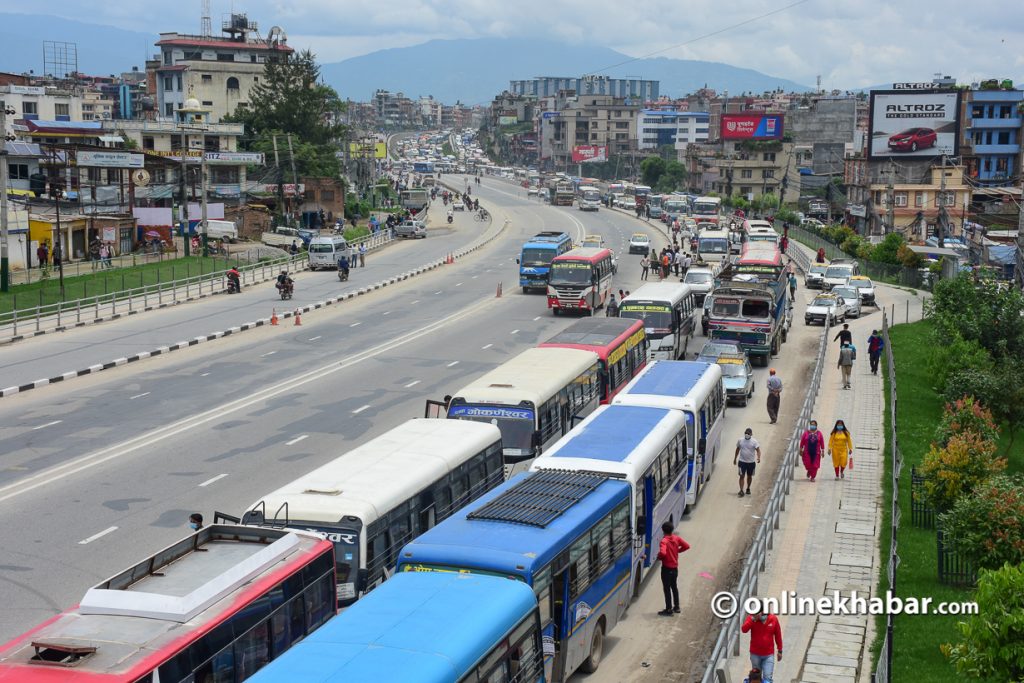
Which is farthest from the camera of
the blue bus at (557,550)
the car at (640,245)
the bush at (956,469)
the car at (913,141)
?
the car at (913,141)

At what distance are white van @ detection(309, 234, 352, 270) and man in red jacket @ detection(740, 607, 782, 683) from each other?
5273cm

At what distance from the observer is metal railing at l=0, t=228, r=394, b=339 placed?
4203 cm

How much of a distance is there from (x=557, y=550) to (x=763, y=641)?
8.13 feet

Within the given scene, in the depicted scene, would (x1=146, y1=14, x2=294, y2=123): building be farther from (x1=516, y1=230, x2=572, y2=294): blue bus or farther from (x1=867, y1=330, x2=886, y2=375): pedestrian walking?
(x1=867, y1=330, x2=886, y2=375): pedestrian walking

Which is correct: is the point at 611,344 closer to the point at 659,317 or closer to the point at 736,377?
the point at 736,377

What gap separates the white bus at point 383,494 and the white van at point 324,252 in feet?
152

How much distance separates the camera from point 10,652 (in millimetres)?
10328

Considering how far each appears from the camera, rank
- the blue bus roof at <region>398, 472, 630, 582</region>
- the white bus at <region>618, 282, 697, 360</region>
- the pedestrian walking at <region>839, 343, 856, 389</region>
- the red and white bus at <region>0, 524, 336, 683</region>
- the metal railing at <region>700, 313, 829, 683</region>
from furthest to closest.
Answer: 1. the white bus at <region>618, 282, 697, 360</region>
2. the pedestrian walking at <region>839, 343, 856, 389</region>
3. the metal railing at <region>700, 313, 829, 683</region>
4. the blue bus roof at <region>398, 472, 630, 582</region>
5. the red and white bus at <region>0, 524, 336, 683</region>

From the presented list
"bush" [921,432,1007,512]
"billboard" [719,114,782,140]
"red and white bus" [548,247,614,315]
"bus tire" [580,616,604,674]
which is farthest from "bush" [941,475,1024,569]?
"billboard" [719,114,782,140]

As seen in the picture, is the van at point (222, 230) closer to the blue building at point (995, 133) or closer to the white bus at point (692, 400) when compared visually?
the white bus at point (692, 400)

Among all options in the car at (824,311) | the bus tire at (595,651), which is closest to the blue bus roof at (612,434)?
the bus tire at (595,651)

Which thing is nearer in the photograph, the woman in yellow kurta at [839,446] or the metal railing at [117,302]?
the woman in yellow kurta at [839,446]

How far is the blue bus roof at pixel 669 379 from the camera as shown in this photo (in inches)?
914

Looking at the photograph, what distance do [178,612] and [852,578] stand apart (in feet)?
34.5
